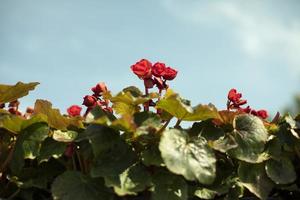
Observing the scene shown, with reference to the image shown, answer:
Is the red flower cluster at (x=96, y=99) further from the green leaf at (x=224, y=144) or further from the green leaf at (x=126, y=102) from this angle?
the green leaf at (x=224, y=144)

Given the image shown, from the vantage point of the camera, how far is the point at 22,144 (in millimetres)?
1866

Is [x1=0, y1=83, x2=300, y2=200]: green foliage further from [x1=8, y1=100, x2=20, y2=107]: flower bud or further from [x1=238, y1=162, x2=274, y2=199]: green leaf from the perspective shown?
[x1=8, y1=100, x2=20, y2=107]: flower bud

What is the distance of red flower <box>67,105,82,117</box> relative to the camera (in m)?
2.10

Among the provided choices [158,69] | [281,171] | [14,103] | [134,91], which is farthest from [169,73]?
[14,103]

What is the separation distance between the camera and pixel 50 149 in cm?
187

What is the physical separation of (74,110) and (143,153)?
493 mm

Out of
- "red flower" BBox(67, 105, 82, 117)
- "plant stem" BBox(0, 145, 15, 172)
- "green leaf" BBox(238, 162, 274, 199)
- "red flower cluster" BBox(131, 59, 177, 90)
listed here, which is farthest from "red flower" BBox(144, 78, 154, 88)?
"plant stem" BBox(0, 145, 15, 172)

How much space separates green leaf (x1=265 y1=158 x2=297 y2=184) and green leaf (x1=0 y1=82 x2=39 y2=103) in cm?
111

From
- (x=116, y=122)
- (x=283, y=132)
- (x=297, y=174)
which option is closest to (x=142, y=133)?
(x=116, y=122)

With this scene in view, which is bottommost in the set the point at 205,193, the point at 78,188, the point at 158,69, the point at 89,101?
the point at 205,193

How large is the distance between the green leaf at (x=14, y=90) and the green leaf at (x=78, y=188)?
0.49 metres

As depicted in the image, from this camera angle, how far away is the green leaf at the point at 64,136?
71.3 inches

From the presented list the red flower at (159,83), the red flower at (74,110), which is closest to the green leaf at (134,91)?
the red flower at (159,83)

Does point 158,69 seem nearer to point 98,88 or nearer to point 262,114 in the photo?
point 98,88
